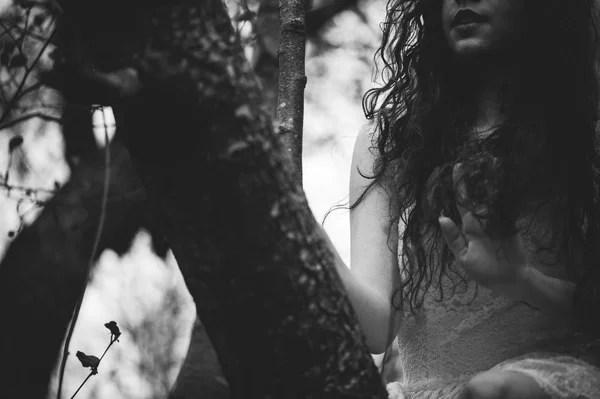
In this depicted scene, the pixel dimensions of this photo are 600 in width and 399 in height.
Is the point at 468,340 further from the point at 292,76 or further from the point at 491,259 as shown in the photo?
the point at 292,76

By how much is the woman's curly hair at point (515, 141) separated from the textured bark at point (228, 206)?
28.2 inches

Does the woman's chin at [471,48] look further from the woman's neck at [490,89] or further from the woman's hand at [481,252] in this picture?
the woman's hand at [481,252]

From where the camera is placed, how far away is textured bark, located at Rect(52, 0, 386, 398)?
2.84ft

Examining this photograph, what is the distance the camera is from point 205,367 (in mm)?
1793

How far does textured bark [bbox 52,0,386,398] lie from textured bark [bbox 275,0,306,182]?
0.73 meters

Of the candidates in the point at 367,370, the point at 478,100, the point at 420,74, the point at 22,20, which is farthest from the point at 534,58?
the point at 22,20

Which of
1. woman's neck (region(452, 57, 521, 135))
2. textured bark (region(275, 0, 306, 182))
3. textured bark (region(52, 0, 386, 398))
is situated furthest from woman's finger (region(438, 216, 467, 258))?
woman's neck (region(452, 57, 521, 135))

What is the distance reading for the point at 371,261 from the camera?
170 centimetres

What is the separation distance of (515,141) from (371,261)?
0.47 m

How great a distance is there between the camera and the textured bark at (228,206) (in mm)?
866

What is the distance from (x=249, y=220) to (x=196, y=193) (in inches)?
3.0

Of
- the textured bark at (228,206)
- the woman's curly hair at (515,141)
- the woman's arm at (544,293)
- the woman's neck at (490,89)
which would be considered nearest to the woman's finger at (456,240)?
the woman's arm at (544,293)

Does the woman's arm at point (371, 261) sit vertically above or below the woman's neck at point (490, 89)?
below

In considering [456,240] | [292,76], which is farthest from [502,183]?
[292,76]
